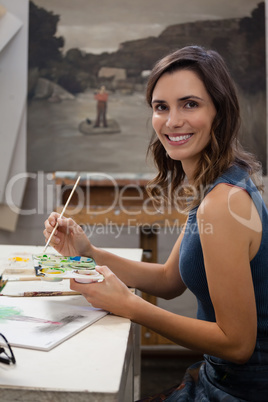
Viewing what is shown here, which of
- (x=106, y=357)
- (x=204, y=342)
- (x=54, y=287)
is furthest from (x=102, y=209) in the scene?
(x=106, y=357)

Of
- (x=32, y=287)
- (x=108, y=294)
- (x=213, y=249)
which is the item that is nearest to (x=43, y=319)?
(x=108, y=294)

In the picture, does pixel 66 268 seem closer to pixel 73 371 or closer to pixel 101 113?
pixel 73 371

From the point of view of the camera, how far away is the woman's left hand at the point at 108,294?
3.47 feet

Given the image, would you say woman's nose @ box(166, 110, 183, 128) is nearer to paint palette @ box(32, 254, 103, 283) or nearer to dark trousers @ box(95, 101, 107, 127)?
paint palette @ box(32, 254, 103, 283)

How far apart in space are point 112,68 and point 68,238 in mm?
2331

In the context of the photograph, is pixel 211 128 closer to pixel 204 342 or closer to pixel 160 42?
pixel 204 342

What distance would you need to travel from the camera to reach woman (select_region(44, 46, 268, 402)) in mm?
1033

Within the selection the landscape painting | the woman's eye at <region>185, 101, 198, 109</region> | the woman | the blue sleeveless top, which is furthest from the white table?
the landscape painting

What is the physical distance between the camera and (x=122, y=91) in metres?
3.57

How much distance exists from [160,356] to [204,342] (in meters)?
2.29

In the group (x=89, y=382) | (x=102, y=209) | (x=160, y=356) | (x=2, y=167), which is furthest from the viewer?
(x=2, y=167)

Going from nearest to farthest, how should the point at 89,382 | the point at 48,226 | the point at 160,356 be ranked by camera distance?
the point at 89,382 < the point at 48,226 < the point at 160,356

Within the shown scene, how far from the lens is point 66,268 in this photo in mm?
1207

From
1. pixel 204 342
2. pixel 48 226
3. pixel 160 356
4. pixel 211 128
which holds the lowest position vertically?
pixel 160 356
